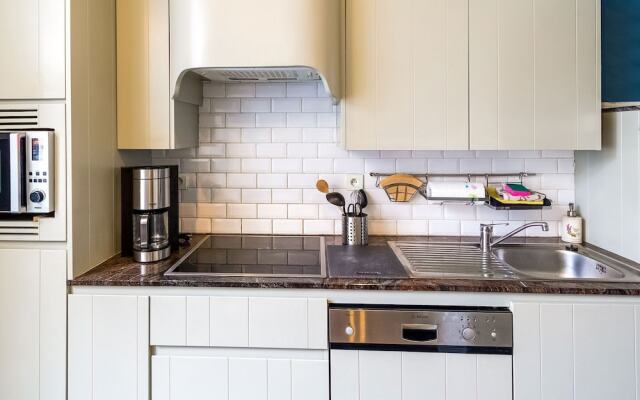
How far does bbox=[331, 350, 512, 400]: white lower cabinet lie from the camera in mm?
1531

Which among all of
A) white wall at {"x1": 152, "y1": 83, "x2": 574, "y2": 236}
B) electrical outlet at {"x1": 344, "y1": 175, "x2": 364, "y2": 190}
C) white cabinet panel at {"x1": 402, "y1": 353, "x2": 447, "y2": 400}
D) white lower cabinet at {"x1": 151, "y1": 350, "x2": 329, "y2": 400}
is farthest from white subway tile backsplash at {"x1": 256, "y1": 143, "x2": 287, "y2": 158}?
white cabinet panel at {"x1": 402, "y1": 353, "x2": 447, "y2": 400}

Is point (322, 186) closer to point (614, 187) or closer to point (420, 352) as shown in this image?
point (420, 352)

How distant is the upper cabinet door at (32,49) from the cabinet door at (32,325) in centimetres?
56

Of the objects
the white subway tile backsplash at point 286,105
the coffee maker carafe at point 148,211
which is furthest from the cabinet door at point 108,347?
the white subway tile backsplash at point 286,105

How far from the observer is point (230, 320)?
159cm

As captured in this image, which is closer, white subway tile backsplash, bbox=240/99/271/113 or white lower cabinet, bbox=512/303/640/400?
white lower cabinet, bbox=512/303/640/400

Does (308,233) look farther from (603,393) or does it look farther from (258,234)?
(603,393)

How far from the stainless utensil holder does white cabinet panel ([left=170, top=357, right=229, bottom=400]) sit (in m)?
0.75

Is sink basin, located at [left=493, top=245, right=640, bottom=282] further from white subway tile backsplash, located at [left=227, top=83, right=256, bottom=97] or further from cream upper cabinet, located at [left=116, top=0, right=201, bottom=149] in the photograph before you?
cream upper cabinet, located at [left=116, top=0, right=201, bottom=149]

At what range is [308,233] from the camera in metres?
2.28

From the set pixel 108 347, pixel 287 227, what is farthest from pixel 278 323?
pixel 287 227

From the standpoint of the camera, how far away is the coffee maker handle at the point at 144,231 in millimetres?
1790

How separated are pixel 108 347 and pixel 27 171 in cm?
66

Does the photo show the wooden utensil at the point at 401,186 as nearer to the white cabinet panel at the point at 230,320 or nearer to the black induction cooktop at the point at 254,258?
the black induction cooktop at the point at 254,258
